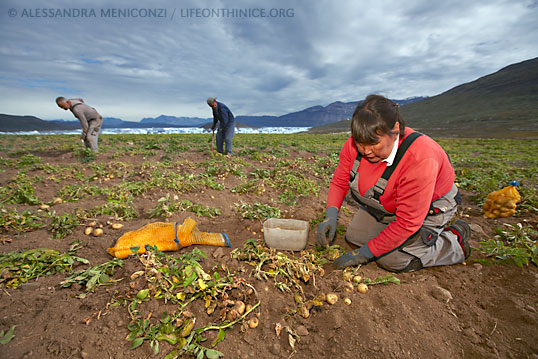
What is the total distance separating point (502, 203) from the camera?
13.1 ft

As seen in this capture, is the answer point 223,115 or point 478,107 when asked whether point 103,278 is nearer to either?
point 223,115

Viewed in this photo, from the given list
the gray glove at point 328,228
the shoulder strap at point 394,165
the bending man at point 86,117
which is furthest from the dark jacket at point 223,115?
the shoulder strap at point 394,165

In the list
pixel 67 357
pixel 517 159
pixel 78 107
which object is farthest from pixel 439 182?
pixel 517 159

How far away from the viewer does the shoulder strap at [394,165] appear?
2193 millimetres

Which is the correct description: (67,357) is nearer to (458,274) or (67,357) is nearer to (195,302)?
(195,302)

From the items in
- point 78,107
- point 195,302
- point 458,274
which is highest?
point 78,107

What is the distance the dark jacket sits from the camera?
8.41m

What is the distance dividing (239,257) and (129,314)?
3.38 ft

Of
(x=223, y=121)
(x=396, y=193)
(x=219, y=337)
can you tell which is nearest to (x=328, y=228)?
(x=396, y=193)

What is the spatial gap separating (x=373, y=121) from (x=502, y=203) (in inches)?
153

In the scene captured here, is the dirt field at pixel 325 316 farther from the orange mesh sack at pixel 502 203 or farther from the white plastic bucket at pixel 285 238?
the orange mesh sack at pixel 502 203

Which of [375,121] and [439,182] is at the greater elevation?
[375,121]

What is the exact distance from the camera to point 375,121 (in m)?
1.95

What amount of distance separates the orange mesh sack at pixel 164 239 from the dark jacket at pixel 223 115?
629cm
